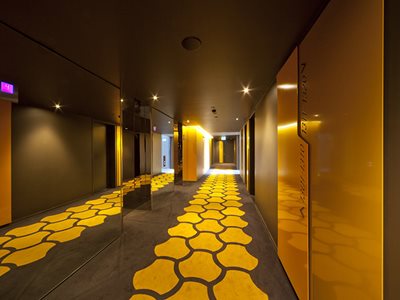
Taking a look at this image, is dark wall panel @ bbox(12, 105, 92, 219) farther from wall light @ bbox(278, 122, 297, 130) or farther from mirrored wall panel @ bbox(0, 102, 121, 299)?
wall light @ bbox(278, 122, 297, 130)

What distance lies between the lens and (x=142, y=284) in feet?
5.92

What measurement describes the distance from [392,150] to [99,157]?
7116 millimetres

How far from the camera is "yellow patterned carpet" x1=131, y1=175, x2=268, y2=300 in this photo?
171cm

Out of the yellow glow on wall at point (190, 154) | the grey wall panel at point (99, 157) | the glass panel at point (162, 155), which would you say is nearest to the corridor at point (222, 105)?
the grey wall panel at point (99, 157)

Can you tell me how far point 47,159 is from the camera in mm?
4250

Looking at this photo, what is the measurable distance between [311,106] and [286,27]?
0.72 metres

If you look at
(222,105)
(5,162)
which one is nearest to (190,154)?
(222,105)

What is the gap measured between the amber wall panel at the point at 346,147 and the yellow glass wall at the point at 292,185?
5.8 inches

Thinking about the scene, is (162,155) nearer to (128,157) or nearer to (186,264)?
(128,157)

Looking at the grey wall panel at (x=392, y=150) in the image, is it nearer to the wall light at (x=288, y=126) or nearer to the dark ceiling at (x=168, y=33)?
the dark ceiling at (x=168, y=33)

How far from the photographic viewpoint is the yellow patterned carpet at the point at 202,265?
1.71 meters

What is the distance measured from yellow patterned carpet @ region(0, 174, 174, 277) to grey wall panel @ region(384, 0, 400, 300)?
3620 mm

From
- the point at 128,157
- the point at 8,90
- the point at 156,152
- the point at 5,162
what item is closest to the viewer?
the point at 8,90

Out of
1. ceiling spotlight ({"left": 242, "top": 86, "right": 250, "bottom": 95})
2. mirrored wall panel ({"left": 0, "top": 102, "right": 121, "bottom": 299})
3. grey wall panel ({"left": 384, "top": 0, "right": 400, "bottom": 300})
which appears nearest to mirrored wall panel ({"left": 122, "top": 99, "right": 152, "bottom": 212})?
mirrored wall panel ({"left": 0, "top": 102, "right": 121, "bottom": 299})
